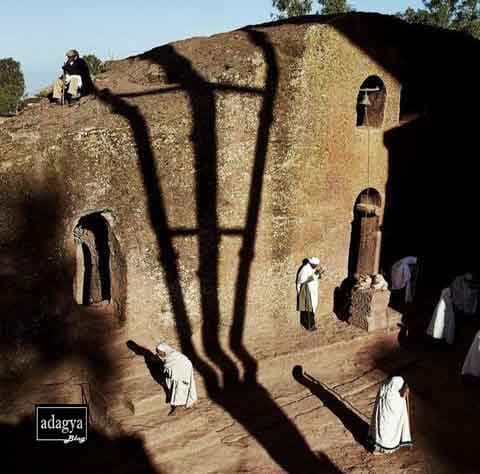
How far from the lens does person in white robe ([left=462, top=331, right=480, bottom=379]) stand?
8.91 m

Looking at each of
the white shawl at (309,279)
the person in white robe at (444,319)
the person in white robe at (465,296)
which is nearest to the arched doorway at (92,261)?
the white shawl at (309,279)

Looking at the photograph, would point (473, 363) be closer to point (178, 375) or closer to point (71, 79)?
point (178, 375)

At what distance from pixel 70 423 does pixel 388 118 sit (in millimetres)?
8186

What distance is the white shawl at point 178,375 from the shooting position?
786cm

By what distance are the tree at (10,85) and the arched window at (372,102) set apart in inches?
1422

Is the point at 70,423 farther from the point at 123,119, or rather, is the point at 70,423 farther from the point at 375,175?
the point at 375,175

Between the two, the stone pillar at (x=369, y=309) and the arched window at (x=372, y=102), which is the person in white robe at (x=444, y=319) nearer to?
the stone pillar at (x=369, y=309)

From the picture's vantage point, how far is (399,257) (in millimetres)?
12711

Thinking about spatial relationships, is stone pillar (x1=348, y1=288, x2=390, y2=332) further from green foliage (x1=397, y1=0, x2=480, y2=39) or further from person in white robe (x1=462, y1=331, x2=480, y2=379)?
green foliage (x1=397, y1=0, x2=480, y2=39)

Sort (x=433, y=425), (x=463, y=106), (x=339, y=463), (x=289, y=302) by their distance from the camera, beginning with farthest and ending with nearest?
(x=463, y=106) < (x=289, y=302) < (x=433, y=425) < (x=339, y=463)

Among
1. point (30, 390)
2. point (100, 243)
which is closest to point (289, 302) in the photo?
point (100, 243)

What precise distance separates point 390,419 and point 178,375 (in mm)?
3048


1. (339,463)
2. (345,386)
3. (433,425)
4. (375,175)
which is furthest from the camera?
(375,175)

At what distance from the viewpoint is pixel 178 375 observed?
7855 millimetres
